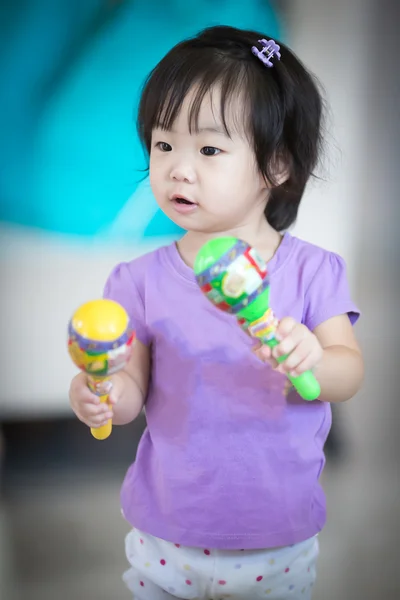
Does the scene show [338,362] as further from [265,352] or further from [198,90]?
[198,90]

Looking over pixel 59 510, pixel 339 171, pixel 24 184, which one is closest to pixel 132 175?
pixel 24 184

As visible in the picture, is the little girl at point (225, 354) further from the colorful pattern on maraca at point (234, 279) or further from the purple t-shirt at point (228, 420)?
the colorful pattern on maraca at point (234, 279)

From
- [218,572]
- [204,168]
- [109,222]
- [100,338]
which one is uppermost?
[204,168]

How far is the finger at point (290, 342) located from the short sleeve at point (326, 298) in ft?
0.37

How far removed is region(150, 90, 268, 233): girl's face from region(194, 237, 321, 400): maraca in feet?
0.34

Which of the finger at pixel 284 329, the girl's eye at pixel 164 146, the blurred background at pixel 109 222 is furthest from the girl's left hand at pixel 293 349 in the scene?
the blurred background at pixel 109 222

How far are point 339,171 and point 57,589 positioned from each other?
79 cm

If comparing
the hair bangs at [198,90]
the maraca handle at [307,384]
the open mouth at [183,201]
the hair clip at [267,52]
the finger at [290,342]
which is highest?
the hair clip at [267,52]

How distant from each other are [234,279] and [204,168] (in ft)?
0.46

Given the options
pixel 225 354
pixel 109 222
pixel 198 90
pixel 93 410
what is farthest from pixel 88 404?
pixel 109 222

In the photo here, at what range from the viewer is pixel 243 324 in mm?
615

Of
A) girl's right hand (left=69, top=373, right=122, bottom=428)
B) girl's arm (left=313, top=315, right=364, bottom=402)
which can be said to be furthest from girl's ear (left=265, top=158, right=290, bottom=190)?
girl's right hand (left=69, top=373, right=122, bottom=428)

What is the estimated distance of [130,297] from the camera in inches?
29.6

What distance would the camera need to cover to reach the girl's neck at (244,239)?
2.43 ft
